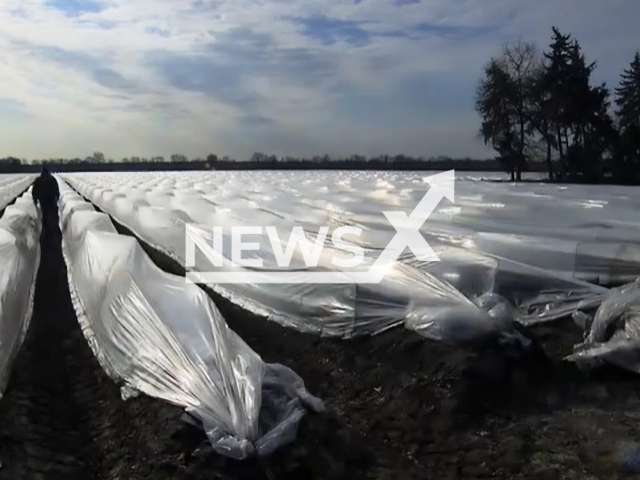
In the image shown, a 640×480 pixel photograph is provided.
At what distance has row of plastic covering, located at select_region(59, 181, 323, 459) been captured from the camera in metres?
3.03

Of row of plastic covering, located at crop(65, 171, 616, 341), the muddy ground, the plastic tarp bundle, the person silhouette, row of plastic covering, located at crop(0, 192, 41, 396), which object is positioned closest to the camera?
the muddy ground

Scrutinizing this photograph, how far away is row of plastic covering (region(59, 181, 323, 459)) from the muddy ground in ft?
0.35

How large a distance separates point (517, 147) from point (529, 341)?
23.3 m

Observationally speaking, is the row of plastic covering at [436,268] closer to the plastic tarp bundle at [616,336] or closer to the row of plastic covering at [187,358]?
the plastic tarp bundle at [616,336]

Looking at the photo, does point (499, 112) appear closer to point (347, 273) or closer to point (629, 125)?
point (629, 125)

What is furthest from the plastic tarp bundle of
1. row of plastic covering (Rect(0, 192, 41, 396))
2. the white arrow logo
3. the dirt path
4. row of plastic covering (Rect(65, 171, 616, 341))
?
row of plastic covering (Rect(0, 192, 41, 396))

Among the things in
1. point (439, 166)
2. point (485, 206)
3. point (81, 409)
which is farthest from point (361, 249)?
point (439, 166)

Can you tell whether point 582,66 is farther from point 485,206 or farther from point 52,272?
point 52,272

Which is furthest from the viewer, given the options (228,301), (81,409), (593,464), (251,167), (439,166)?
(251,167)

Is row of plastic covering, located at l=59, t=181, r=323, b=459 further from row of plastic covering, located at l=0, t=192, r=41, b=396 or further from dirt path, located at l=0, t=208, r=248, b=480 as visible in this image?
row of plastic covering, located at l=0, t=192, r=41, b=396

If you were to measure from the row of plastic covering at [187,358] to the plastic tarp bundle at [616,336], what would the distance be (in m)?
1.68

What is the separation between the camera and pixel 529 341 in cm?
412

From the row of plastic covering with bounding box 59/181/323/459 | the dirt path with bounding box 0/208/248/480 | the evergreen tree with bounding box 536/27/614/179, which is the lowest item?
the dirt path with bounding box 0/208/248/480

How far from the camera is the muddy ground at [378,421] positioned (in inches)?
119
